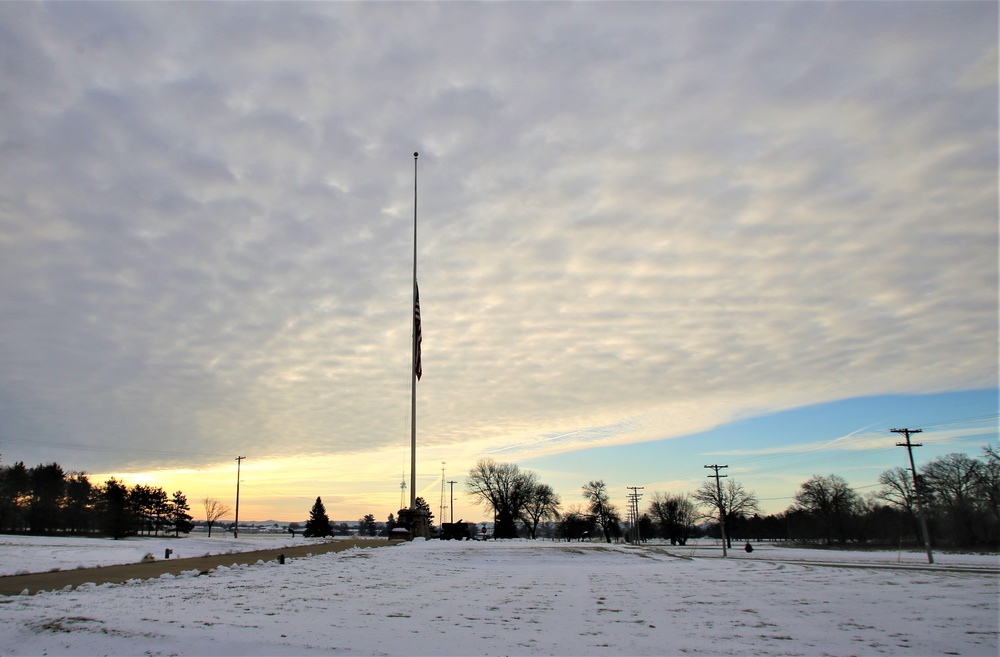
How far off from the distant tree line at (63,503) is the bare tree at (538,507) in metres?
59.8

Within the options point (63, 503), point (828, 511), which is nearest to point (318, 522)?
point (63, 503)

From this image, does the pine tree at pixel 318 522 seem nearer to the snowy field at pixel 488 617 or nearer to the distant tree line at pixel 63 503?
the distant tree line at pixel 63 503

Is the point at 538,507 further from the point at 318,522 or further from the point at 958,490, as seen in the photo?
the point at 958,490

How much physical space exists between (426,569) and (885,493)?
4090 inches

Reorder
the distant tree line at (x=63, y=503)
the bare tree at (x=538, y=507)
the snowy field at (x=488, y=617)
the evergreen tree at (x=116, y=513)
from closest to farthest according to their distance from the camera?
the snowy field at (x=488, y=617) < the evergreen tree at (x=116, y=513) < the distant tree line at (x=63, y=503) < the bare tree at (x=538, y=507)

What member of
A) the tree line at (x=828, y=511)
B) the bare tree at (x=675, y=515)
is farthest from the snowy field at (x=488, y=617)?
the bare tree at (x=675, y=515)

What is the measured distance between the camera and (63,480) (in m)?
87.2

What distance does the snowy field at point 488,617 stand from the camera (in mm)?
8719

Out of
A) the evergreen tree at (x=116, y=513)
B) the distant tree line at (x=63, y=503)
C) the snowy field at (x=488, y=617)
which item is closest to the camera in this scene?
the snowy field at (x=488, y=617)

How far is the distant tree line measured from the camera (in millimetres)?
75812

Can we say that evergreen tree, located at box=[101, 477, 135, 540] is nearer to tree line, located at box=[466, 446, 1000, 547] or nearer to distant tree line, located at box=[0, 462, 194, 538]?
distant tree line, located at box=[0, 462, 194, 538]

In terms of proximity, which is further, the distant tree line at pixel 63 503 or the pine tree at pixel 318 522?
the pine tree at pixel 318 522

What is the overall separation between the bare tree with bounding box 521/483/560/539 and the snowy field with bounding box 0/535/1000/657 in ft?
289

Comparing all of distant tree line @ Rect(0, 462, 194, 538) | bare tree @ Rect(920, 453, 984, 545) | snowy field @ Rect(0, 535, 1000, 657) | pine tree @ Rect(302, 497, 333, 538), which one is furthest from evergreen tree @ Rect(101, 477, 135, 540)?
bare tree @ Rect(920, 453, 984, 545)
